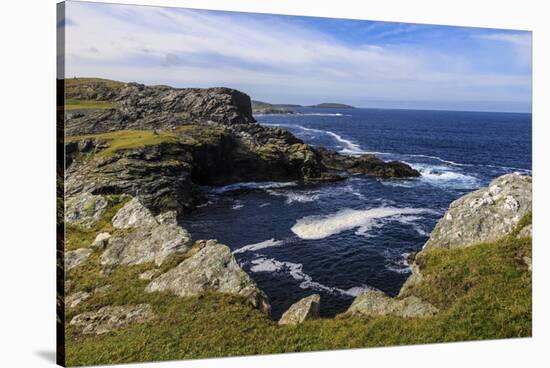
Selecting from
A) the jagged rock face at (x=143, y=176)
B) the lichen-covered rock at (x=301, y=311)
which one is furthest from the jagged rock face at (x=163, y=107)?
the lichen-covered rock at (x=301, y=311)

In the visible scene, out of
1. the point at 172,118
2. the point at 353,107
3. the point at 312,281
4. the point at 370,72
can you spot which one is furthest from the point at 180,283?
the point at 370,72

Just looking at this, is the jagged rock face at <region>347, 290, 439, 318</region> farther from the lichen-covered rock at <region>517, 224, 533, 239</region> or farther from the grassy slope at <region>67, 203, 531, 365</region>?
the lichen-covered rock at <region>517, 224, 533, 239</region>

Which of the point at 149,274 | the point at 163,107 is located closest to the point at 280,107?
the point at 163,107

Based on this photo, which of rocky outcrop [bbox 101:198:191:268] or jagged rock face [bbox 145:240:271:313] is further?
rocky outcrop [bbox 101:198:191:268]

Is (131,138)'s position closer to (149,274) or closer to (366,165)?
(149,274)

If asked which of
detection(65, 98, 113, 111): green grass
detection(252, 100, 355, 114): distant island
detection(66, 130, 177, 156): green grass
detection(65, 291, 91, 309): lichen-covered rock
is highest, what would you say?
detection(252, 100, 355, 114): distant island

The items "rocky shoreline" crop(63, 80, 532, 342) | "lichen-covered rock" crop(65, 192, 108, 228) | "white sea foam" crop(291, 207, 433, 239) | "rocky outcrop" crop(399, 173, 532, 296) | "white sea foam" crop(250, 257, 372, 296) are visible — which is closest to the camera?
"lichen-covered rock" crop(65, 192, 108, 228)

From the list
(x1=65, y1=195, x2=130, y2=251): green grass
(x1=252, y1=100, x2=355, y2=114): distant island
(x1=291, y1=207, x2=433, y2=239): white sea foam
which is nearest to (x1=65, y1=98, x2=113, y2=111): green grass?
(x1=65, y1=195, x2=130, y2=251): green grass
